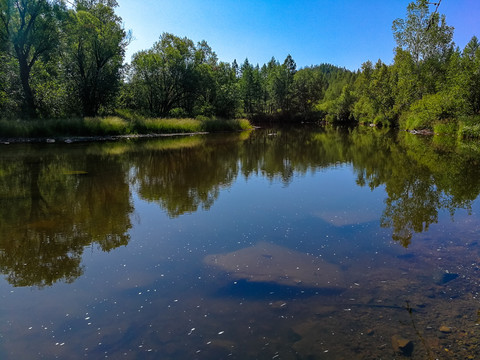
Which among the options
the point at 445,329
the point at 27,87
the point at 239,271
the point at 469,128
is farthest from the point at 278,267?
the point at 27,87

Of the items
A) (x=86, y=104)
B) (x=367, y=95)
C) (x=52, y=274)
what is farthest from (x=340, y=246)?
(x=367, y=95)

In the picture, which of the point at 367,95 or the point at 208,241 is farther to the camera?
the point at 367,95

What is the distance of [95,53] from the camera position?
39.2 meters

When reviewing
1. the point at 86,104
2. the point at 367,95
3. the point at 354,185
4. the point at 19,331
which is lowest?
the point at 19,331

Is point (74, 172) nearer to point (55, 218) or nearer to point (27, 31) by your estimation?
point (55, 218)

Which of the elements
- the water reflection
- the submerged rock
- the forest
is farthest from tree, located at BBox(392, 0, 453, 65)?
the submerged rock

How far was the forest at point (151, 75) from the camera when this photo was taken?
32938 mm

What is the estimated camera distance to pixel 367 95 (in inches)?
2638

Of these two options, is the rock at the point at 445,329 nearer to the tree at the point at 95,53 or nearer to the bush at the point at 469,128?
the bush at the point at 469,128

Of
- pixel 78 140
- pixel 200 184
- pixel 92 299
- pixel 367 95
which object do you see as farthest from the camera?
pixel 367 95

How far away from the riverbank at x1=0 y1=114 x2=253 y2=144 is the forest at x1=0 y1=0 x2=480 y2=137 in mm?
1841

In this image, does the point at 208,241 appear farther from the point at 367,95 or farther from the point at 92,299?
the point at 367,95

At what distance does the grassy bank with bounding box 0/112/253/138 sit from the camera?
30062 mm

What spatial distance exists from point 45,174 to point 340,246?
14776 mm
